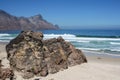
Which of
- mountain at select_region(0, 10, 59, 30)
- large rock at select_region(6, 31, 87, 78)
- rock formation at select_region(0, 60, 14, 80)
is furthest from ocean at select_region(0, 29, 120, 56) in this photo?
mountain at select_region(0, 10, 59, 30)

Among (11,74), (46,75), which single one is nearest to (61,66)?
(46,75)

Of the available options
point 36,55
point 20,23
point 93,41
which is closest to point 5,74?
point 36,55

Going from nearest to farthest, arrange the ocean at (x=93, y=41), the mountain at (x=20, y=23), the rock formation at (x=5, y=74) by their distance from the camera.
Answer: the rock formation at (x=5, y=74) → the ocean at (x=93, y=41) → the mountain at (x=20, y=23)

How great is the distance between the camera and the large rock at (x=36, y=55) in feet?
21.0

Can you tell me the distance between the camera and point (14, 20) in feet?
464

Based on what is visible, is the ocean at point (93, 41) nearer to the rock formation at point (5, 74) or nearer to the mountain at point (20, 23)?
the rock formation at point (5, 74)

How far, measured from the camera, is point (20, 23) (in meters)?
143

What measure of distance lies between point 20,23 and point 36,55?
458 ft

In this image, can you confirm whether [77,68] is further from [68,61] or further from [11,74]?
[11,74]

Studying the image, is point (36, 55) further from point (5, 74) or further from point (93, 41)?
point (93, 41)

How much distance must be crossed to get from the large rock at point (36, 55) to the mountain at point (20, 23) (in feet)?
394

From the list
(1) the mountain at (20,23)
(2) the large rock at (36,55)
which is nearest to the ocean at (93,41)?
(2) the large rock at (36,55)

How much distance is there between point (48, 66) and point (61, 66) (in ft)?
1.89

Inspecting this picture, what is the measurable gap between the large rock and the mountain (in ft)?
394
